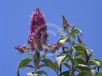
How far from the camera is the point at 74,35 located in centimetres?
464

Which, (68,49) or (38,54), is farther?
(68,49)

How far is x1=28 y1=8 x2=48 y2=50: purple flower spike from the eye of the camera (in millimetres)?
4164

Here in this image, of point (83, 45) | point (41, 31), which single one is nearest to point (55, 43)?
point (41, 31)

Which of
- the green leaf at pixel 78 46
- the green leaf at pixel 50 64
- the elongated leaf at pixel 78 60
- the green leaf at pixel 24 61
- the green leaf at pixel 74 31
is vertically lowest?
the green leaf at pixel 50 64

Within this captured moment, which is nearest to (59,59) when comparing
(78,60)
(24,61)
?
(78,60)

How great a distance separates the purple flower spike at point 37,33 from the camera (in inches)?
164

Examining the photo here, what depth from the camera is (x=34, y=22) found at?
4.29 meters

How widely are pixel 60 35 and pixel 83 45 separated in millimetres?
296

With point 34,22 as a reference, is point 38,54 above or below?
below

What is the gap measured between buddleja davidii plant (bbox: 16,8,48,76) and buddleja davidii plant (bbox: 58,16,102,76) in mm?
298

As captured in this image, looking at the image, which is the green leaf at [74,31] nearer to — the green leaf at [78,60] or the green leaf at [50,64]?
the green leaf at [78,60]

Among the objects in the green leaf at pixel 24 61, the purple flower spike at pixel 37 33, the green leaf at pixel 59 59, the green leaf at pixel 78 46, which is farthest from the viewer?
the green leaf at pixel 78 46

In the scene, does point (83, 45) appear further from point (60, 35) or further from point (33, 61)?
point (33, 61)

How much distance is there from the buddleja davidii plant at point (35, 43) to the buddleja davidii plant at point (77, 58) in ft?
0.98
